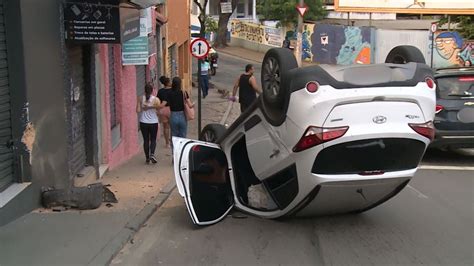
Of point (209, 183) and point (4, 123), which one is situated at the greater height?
point (4, 123)

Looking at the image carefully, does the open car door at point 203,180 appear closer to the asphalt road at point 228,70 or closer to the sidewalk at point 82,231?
the sidewalk at point 82,231

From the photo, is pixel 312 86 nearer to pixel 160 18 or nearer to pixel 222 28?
pixel 160 18

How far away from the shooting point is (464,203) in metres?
8.23

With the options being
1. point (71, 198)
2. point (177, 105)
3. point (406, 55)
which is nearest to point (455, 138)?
point (406, 55)

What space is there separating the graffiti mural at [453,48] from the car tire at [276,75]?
3139cm

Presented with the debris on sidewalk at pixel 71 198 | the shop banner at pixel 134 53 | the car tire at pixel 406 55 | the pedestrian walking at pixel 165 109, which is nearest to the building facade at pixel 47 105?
the debris on sidewalk at pixel 71 198

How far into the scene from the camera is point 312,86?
19.0 ft

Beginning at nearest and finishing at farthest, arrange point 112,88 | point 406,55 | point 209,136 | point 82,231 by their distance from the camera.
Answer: point 82,231, point 406,55, point 209,136, point 112,88

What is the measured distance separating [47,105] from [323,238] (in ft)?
12.7

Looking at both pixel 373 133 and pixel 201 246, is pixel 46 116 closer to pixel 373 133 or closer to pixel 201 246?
pixel 201 246

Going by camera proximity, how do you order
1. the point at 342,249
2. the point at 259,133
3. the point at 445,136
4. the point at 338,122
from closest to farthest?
1. the point at 338,122
2. the point at 342,249
3. the point at 259,133
4. the point at 445,136

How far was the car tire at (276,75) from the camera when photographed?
612 centimetres

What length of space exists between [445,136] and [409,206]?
348 centimetres

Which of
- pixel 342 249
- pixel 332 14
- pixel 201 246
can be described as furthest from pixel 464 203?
pixel 332 14
